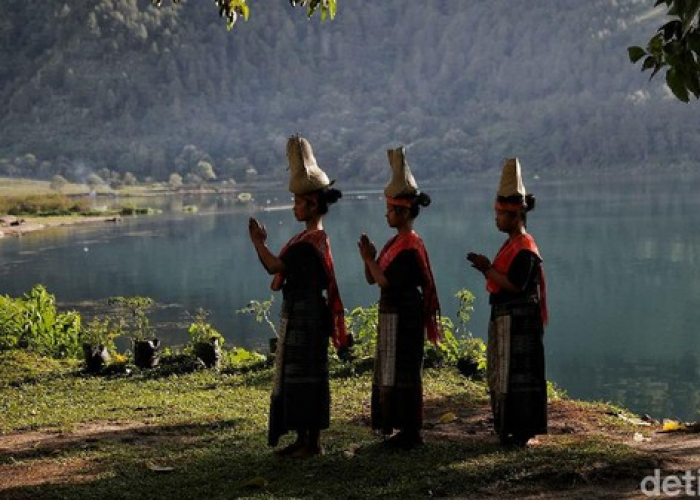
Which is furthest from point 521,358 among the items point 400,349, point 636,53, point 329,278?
point 636,53

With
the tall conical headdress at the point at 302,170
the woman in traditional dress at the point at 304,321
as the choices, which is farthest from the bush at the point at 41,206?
the woman in traditional dress at the point at 304,321

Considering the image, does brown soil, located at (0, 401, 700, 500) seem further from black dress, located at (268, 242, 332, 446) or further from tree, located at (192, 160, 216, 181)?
tree, located at (192, 160, 216, 181)

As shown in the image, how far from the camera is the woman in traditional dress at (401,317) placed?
19.7 ft

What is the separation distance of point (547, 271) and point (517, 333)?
30842 mm

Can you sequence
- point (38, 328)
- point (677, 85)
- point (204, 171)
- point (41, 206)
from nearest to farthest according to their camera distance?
point (677, 85) → point (38, 328) → point (41, 206) → point (204, 171)

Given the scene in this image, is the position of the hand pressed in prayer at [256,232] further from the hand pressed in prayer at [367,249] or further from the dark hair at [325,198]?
the hand pressed in prayer at [367,249]

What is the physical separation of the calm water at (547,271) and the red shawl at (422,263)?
453 inches

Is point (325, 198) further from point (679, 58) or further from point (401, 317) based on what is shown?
point (679, 58)

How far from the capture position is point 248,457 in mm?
6090

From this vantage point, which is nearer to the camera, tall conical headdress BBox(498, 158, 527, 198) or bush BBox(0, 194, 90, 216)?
tall conical headdress BBox(498, 158, 527, 198)

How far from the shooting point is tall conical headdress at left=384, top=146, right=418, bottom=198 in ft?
20.1

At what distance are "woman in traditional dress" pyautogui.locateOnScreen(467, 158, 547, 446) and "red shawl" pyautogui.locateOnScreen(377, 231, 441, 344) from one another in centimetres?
29

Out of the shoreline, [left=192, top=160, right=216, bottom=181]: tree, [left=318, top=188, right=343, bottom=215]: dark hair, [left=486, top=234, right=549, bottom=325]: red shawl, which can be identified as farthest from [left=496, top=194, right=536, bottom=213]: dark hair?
[left=192, top=160, right=216, bottom=181]: tree

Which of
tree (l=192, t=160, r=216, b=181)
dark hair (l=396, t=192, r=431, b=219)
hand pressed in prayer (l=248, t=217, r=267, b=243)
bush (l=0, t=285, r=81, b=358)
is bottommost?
bush (l=0, t=285, r=81, b=358)
